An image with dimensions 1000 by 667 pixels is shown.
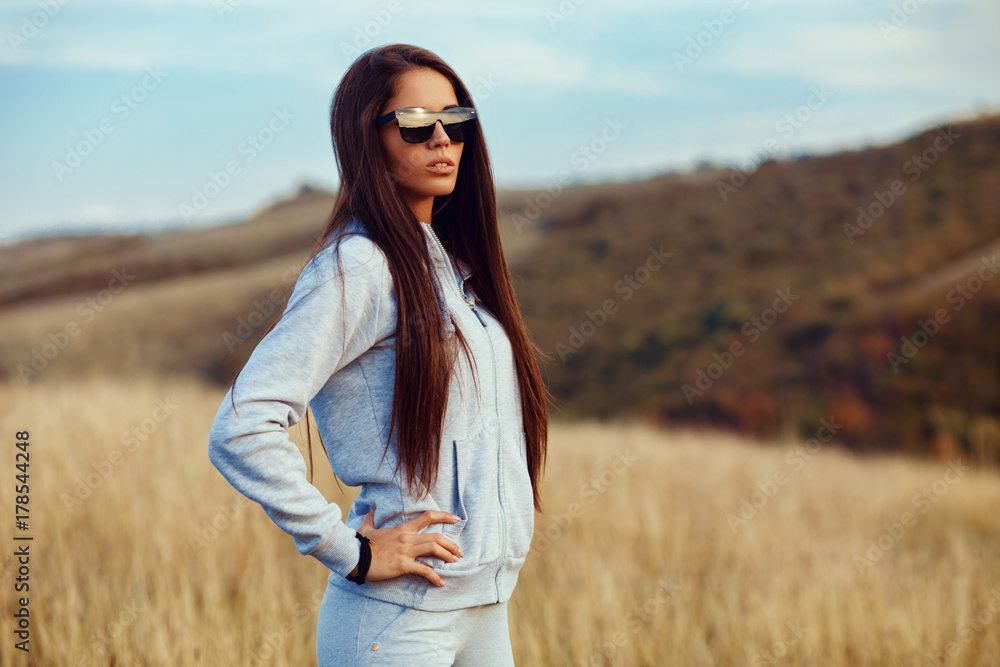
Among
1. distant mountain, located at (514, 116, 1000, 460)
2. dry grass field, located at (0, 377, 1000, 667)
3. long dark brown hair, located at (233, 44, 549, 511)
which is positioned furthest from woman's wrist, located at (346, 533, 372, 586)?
distant mountain, located at (514, 116, 1000, 460)

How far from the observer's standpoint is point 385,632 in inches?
61.8

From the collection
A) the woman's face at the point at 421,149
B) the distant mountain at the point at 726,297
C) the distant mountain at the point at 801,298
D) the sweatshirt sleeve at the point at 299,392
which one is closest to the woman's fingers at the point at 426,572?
the sweatshirt sleeve at the point at 299,392

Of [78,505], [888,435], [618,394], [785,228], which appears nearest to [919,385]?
[888,435]

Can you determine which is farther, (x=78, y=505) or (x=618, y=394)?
(x=618, y=394)

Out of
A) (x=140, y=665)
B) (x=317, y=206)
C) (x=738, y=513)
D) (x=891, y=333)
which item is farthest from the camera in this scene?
(x=317, y=206)

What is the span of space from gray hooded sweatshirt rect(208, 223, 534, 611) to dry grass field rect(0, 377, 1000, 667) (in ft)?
3.09

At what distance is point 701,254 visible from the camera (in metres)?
33.4

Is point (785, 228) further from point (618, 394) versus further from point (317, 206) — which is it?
point (317, 206)

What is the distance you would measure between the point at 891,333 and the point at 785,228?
1150 cm

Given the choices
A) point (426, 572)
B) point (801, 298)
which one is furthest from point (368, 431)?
point (801, 298)

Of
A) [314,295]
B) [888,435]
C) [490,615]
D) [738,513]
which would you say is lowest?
[888,435]

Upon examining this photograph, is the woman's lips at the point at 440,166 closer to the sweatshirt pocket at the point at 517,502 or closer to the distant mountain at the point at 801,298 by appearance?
the sweatshirt pocket at the point at 517,502

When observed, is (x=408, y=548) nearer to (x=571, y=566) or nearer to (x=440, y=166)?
(x=440, y=166)

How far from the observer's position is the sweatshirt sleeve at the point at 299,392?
57.3 inches
